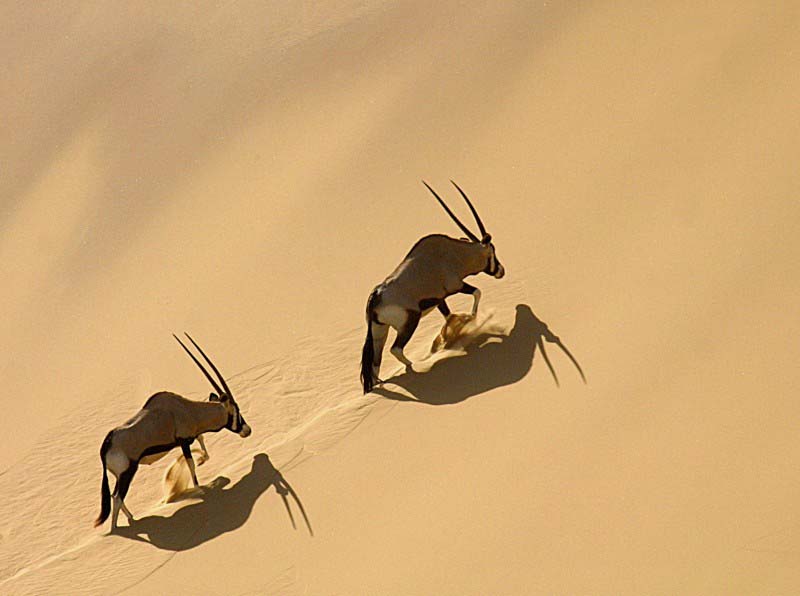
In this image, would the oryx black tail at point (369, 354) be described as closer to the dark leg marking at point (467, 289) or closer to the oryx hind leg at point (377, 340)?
the oryx hind leg at point (377, 340)

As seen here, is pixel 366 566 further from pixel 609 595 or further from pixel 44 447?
pixel 44 447

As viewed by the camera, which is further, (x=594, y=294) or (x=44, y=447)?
(x=44, y=447)

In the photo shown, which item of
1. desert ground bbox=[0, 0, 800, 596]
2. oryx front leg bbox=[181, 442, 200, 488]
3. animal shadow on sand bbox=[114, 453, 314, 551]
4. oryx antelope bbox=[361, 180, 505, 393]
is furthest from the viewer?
oryx antelope bbox=[361, 180, 505, 393]

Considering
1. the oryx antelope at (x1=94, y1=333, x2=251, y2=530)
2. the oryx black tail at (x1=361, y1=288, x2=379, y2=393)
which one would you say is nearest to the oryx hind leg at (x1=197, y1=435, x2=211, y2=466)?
the oryx antelope at (x1=94, y1=333, x2=251, y2=530)

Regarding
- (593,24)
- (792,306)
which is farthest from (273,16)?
(792,306)

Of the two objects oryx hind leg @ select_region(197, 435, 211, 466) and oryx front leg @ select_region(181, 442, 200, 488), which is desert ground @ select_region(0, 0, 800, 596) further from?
oryx front leg @ select_region(181, 442, 200, 488)

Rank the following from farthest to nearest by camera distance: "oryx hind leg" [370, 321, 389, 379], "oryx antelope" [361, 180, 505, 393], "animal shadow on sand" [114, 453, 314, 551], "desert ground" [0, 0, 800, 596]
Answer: "oryx hind leg" [370, 321, 389, 379] < "oryx antelope" [361, 180, 505, 393] < "animal shadow on sand" [114, 453, 314, 551] < "desert ground" [0, 0, 800, 596]
